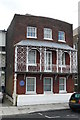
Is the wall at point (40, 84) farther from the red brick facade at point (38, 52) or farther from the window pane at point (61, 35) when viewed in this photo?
the window pane at point (61, 35)

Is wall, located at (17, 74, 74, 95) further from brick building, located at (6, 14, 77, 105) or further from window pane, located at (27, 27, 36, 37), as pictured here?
window pane, located at (27, 27, 36, 37)

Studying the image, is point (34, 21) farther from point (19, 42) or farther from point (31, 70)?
point (31, 70)

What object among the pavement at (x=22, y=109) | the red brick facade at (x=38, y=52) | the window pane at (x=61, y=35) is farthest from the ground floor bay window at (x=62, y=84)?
the window pane at (x=61, y=35)

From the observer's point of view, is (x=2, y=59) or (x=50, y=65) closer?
(x=50, y=65)

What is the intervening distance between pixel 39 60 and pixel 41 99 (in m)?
4.00

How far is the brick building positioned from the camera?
18375mm

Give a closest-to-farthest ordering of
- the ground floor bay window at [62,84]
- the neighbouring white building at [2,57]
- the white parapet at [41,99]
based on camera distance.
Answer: the white parapet at [41,99] → the ground floor bay window at [62,84] → the neighbouring white building at [2,57]

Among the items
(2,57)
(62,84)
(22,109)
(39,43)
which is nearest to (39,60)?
(39,43)

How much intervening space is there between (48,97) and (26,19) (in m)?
8.25

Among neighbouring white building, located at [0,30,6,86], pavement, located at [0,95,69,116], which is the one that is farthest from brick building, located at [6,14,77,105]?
neighbouring white building, located at [0,30,6,86]

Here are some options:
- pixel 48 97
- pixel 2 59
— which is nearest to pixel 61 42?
pixel 48 97

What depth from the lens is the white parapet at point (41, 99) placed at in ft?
57.1

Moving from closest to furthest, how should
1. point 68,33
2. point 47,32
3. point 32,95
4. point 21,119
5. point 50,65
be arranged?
point 21,119, point 32,95, point 50,65, point 47,32, point 68,33

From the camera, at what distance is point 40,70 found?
61.1 ft
